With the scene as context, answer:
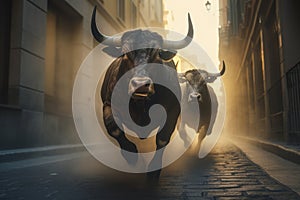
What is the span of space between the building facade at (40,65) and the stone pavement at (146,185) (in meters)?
3.66

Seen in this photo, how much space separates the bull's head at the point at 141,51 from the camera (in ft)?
14.5

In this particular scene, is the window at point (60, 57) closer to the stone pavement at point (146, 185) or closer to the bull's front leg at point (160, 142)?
the stone pavement at point (146, 185)

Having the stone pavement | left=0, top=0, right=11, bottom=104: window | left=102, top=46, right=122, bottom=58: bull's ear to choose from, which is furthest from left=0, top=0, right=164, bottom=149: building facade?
left=102, top=46, right=122, bottom=58: bull's ear

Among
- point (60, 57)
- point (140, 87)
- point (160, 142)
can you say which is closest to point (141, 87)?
point (140, 87)

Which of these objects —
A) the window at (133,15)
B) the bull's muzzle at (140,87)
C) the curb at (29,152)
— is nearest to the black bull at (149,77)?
the bull's muzzle at (140,87)

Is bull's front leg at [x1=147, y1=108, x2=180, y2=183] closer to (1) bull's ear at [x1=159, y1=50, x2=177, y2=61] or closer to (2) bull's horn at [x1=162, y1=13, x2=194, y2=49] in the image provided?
(1) bull's ear at [x1=159, y1=50, x2=177, y2=61]

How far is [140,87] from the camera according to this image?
14.3 feet

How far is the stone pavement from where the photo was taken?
3.96 m

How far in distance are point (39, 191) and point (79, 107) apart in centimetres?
1032

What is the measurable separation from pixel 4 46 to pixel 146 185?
6.67m

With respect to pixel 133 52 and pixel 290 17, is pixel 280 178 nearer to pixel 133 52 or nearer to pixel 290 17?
pixel 133 52

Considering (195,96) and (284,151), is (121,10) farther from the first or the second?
(284,151)

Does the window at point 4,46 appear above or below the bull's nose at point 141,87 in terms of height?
above

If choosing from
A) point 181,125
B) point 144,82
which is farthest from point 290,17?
point 144,82
